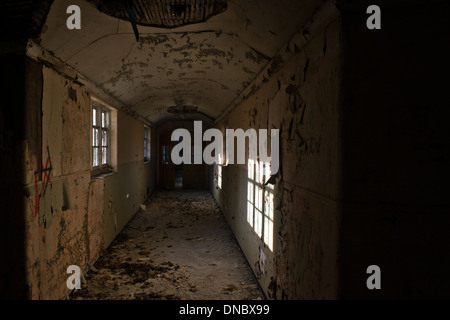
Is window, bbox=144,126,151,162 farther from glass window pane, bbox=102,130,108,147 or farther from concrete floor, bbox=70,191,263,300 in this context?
glass window pane, bbox=102,130,108,147

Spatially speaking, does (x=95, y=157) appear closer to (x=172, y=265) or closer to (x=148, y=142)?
(x=172, y=265)

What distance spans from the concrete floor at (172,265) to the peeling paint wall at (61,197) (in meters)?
0.37

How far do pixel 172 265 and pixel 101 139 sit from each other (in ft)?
8.20

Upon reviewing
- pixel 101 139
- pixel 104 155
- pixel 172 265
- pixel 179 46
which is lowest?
pixel 172 265

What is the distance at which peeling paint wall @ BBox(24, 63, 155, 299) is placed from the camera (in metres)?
2.38

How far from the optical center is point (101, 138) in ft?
15.4

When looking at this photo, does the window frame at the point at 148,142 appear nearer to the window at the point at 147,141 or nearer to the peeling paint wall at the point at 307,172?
the window at the point at 147,141

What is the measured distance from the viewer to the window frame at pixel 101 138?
14.5 feet

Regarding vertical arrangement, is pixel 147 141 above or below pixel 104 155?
above

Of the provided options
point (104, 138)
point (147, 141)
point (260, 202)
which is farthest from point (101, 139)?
point (147, 141)

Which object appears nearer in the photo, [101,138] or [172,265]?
[172,265]

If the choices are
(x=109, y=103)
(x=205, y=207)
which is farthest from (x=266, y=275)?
(x=205, y=207)

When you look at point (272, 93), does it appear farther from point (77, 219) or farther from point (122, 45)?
point (77, 219)

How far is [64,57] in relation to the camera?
2.76 meters
